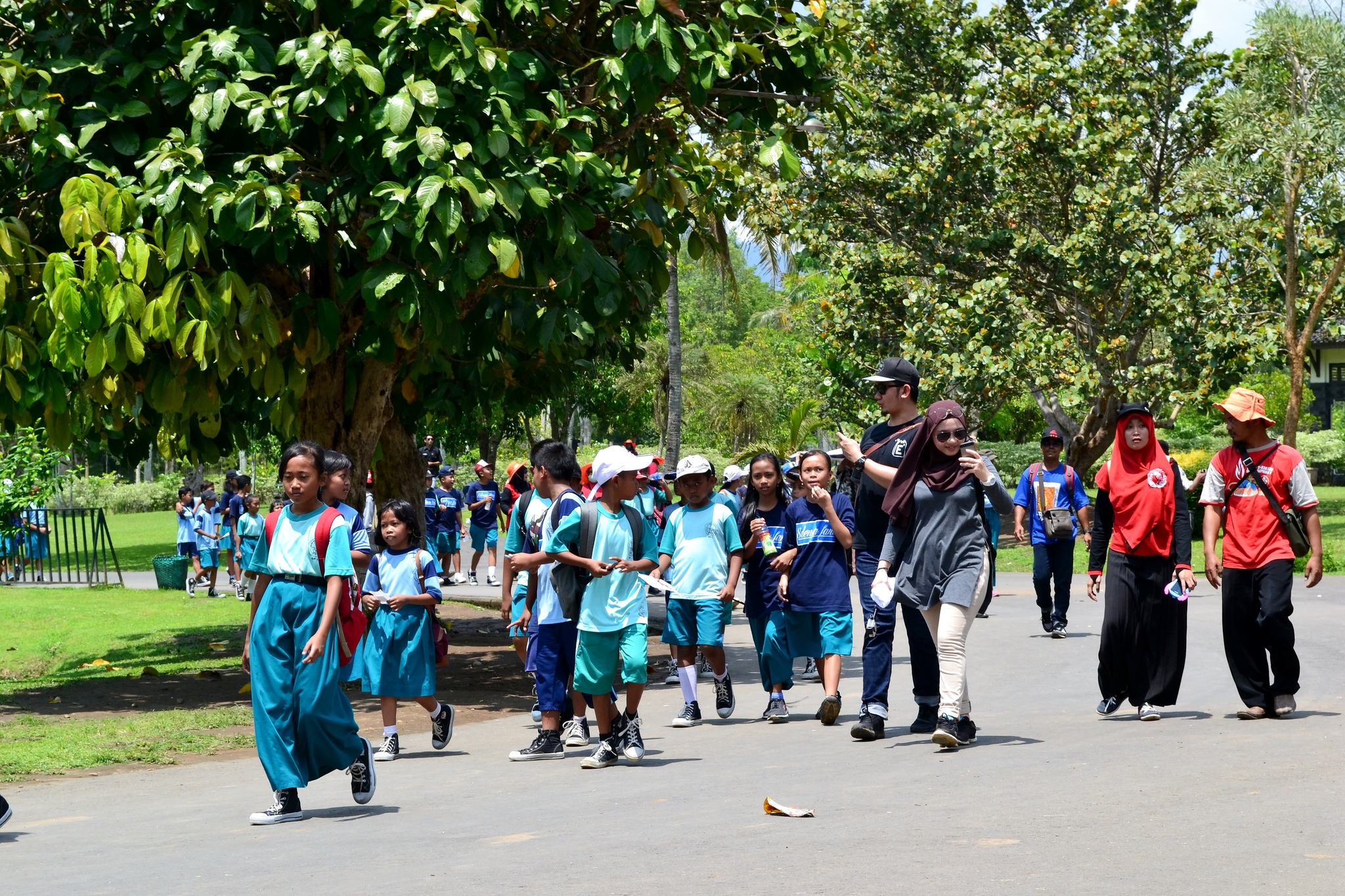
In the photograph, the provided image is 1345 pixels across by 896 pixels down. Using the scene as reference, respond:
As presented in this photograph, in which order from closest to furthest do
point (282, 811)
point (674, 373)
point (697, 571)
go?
point (282, 811)
point (697, 571)
point (674, 373)

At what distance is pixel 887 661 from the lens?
881 cm

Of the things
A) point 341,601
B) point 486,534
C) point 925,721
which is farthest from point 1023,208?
point 341,601

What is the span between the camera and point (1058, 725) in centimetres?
912

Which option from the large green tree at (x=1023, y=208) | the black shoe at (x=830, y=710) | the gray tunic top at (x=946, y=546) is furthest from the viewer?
the large green tree at (x=1023, y=208)

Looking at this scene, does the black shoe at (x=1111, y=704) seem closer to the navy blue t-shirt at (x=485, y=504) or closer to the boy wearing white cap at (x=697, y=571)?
the boy wearing white cap at (x=697, y=571)

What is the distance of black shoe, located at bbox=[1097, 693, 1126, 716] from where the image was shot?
9.24 m

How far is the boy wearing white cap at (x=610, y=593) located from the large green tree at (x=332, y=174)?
1935 mm

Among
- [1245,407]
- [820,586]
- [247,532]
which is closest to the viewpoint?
[1245,407]

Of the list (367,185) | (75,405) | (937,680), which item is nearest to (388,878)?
(937,680)

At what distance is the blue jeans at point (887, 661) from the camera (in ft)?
28.8

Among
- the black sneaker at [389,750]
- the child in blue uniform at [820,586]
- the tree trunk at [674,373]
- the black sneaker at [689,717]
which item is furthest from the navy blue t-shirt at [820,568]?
the tree trunk at [674,373]

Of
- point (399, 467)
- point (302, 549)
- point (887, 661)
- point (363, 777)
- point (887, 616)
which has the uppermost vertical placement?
point (399, 467)

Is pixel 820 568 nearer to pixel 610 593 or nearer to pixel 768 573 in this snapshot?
pixel 768 573

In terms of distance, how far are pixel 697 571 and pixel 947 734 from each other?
8.37 ft
